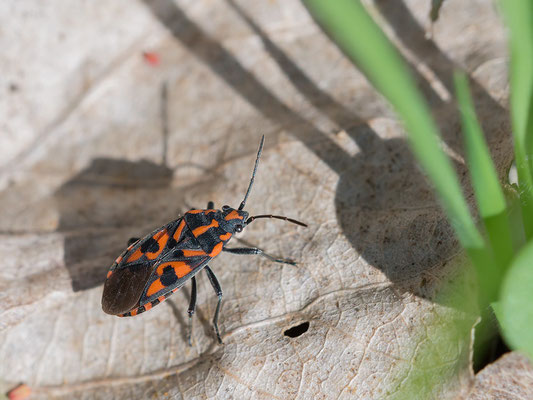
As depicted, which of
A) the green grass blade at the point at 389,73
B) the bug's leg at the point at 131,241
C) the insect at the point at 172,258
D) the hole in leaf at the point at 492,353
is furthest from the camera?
the bug's leg at the point at 131,241

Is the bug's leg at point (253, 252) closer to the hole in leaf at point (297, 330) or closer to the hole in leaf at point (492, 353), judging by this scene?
the hole in leaf at point (297, 330)

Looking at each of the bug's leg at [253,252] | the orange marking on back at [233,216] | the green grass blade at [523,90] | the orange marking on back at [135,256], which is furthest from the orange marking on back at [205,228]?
the green grass blade at [523,90]

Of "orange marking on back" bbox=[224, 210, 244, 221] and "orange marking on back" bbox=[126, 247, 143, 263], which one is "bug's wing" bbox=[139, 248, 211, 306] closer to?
"orange marking on back" bbox=[126, 247, 143, 263]

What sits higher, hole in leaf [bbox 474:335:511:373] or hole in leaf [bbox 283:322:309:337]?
hole in leaf [bbox 283:322:309:337]

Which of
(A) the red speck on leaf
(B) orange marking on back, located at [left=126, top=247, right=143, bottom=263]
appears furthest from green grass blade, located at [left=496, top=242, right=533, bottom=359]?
(A) the red speck on leaf

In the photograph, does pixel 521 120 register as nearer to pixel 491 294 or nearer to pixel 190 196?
pixel 491 294
